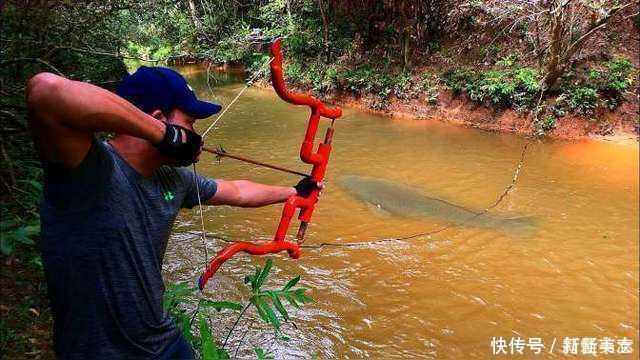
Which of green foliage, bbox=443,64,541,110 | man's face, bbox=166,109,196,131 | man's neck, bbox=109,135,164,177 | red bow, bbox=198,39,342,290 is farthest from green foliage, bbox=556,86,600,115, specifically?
man's neck, bbox=109,135,164,177

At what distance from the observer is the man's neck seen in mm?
1551

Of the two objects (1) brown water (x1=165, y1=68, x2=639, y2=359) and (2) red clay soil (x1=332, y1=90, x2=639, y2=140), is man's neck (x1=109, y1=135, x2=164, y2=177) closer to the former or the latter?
(1) brown water (x1=165, y1=68, x2=639, y2=359)

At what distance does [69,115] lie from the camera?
123 centimetres

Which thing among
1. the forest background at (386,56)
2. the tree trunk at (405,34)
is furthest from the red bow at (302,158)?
the tree trunk at (405,34)

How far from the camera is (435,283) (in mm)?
5195

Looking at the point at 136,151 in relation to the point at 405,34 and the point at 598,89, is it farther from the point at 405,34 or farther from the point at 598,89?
the point at 405,34

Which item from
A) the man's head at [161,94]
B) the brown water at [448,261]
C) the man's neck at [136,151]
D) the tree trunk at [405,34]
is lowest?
the brown water at [448,261]

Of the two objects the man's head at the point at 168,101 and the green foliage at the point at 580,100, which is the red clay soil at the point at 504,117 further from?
the man's head at the point at 168,101

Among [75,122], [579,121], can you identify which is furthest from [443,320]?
[579,121]

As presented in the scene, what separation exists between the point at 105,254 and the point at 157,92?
54cm

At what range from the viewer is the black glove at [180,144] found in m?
1.48

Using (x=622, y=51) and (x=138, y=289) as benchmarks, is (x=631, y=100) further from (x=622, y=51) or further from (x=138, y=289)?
(x=138, y=289)

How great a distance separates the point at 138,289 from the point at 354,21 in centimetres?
1624

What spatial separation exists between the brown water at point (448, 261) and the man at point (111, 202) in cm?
248
